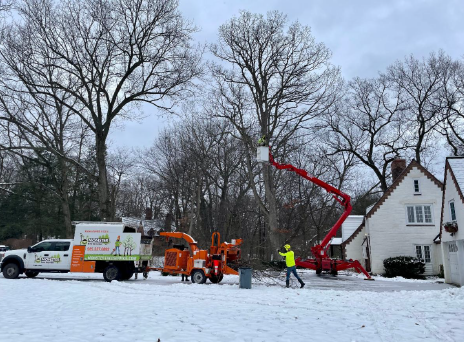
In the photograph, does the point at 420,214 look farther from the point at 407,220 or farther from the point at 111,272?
the point at 111,272

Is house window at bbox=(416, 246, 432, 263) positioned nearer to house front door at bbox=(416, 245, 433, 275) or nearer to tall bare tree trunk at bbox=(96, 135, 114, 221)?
house front door at bbox=(416, 245, 433, 275)

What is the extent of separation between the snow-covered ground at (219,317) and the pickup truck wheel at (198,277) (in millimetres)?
4083

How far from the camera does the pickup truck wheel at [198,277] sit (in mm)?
17844

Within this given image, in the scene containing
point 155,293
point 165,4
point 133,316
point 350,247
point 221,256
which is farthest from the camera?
point 350,247

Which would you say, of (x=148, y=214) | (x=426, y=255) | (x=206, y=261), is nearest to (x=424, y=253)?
(x=426, y=255)

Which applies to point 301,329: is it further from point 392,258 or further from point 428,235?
point 428,235

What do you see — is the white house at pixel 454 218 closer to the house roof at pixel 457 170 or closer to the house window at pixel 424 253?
the house roof at pixel 457 170

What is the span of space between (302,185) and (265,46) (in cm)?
1924

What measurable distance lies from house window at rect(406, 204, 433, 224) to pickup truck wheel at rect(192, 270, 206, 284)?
18.9 m

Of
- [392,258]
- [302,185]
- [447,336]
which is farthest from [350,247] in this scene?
[447,336]

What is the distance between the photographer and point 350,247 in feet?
112

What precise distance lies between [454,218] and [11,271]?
71.4 ft

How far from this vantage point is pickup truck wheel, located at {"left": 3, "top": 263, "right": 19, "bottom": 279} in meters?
18.5

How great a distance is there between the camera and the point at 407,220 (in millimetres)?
30125
